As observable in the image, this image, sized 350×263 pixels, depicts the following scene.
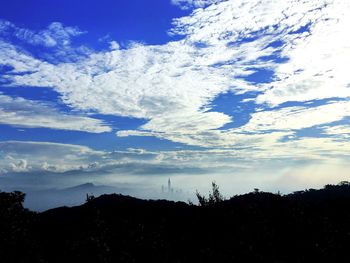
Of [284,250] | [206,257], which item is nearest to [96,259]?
[206,257]

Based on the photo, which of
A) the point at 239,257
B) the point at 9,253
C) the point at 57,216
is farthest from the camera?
the point at 57,216

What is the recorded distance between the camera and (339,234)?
3838 cm

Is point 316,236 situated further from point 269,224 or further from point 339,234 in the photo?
point 269,224

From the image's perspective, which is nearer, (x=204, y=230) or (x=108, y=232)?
(x=108, y=232)

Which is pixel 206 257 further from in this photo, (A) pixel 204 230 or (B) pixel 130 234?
(A) pixel 204 230

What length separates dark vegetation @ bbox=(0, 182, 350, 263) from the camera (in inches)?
1200

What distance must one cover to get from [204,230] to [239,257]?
54.2 feet

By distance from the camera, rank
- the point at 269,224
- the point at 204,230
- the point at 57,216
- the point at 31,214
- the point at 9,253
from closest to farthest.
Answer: the point at 9,253
the point at 31,214
the point at 269,224
the point at 204,230
the point at 57,216

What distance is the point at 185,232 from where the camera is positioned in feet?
170

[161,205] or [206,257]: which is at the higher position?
[161,205]

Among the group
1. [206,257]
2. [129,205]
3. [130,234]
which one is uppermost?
A: [129,205]

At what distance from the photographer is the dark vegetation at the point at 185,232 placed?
30469mm

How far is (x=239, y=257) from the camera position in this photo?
3531cm

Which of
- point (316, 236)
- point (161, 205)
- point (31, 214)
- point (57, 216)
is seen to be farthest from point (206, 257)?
point (57, 216)
